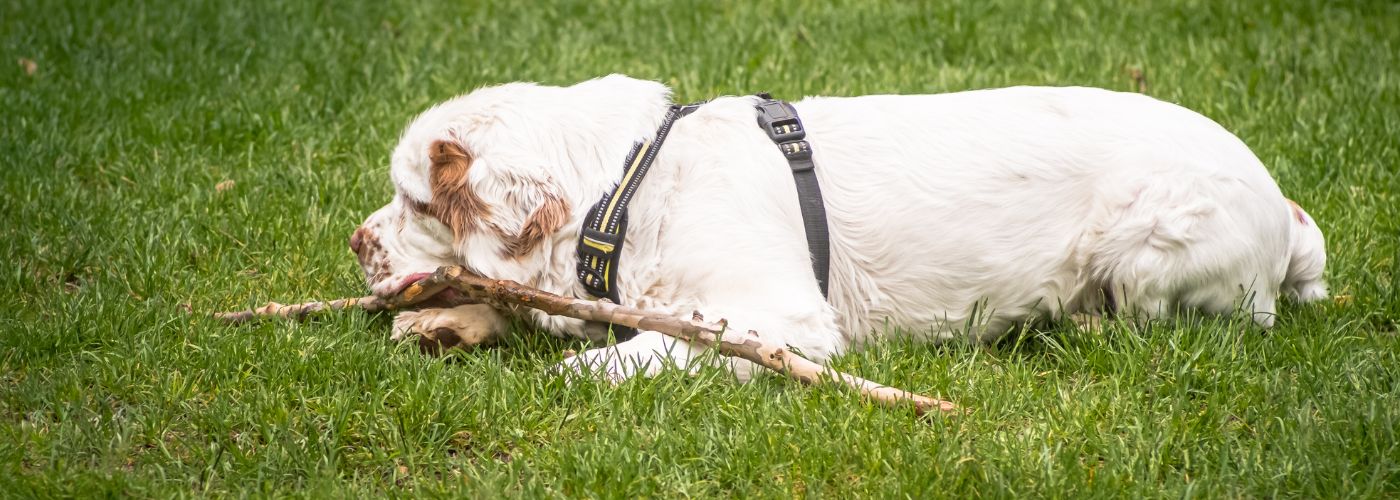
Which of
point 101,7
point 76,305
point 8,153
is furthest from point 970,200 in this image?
point 101,7

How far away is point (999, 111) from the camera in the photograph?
3.97m

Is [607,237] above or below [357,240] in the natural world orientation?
above

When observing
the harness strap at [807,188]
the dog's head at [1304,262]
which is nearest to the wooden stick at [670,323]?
the harness strap at [807,188]

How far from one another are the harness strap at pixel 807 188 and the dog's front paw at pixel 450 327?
41.7 inches

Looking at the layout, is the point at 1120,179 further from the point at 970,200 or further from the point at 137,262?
the point at 137,262

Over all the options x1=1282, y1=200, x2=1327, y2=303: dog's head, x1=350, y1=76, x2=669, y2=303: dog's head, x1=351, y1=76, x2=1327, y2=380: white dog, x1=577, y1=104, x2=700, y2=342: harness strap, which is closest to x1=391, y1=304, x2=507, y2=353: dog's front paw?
x1=351, y1=76, x2=1327, y2=380: white dog

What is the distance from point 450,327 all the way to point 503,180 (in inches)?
21.5

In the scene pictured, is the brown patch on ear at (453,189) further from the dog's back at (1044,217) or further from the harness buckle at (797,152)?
the dog's back at (1044,217)

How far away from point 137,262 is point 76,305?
543 mm

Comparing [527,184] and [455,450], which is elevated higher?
[527,184]

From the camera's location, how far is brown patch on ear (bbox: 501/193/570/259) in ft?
12.0

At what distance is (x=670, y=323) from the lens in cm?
354

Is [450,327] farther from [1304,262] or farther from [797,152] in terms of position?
[1304,262]

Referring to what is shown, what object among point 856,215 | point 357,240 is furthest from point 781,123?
point 357,240
